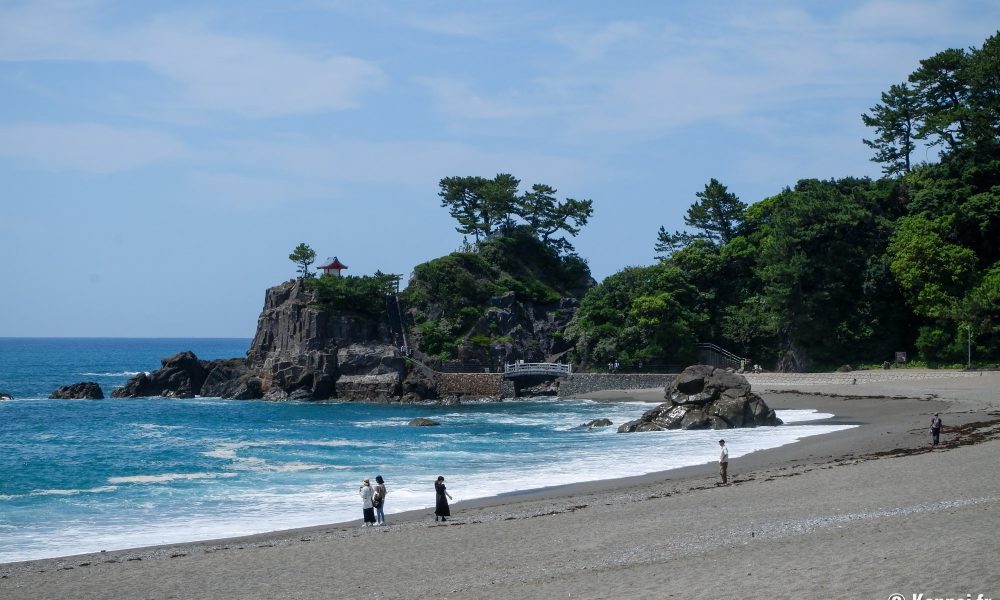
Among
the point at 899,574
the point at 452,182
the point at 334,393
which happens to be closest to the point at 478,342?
the point at 334,393

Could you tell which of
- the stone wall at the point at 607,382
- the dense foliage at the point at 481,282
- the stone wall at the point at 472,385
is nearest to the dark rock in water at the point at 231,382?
the dense foliage at the point at 481,282

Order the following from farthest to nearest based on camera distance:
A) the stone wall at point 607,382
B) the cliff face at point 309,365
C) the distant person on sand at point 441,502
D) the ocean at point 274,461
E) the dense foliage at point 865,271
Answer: the cliff face at point 309,365 < the stone wall at point 607,382 < the dense foliage at point 865,271 < the ocean at point 274,461 < the distant person on sand at point 441,502

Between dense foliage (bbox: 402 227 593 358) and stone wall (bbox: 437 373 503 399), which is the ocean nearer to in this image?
stone wall (bbox: 437 373 503 399)

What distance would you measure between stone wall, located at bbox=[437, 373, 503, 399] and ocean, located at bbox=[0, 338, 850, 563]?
5.95 metres

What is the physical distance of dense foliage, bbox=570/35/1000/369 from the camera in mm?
46344

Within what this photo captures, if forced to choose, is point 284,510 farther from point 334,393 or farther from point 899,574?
point 334,393

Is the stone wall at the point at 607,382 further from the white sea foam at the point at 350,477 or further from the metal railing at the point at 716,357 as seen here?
the white sea foam at the point at 350,477

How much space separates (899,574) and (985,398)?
1097 inches

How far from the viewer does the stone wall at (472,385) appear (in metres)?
57.4

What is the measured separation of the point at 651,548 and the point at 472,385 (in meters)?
44.4

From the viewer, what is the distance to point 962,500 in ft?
50.0

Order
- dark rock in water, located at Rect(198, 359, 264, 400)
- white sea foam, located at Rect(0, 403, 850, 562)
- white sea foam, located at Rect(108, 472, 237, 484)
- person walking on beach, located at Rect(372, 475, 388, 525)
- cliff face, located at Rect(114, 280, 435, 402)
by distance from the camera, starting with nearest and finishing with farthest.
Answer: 1. person walking on beach, located at Rect(372, 475, 388, 525)
2. white sea foam, located at Rect(0, 403, 850, 562)
3. white sea foam, located at Rect(108, 472, 237, 484)
4. cliff face, located at Rect(114, 280, 435, 402)
5. dark rock in water, located at Rect(198, 359, 264, 400)

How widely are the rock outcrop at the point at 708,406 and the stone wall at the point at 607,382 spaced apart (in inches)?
611

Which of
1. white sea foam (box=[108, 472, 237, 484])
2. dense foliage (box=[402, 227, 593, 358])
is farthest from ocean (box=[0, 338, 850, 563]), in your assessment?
dense foliage (box=[402, 227, 593, 358])
